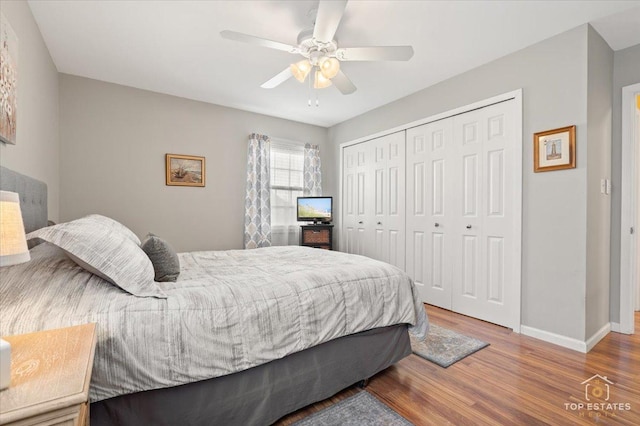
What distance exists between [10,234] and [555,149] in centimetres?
333

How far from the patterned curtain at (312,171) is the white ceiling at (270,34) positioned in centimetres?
152

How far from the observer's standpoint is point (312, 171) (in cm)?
501

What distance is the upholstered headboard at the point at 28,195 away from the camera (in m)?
1.54

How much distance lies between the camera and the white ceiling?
2.20m

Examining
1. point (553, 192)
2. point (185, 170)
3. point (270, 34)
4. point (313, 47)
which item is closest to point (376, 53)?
point (313, 47)

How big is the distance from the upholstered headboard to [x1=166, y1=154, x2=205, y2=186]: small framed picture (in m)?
1.56

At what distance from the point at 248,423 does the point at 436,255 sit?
273 cm

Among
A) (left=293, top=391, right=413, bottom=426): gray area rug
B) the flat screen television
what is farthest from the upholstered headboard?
the flat screen television

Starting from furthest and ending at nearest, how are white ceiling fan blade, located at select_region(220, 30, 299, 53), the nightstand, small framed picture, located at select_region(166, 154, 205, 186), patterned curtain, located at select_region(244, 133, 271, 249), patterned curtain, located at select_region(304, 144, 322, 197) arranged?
patterned curtain, located at select_region(304, 144, 322, 197) < patterned curtain, located at select_region(244, 133, 271, 249) < small framed picture, located at select_region(166, 154, 205, 186) < white ceiling fan blade, located at select_region(220, 30, 299, 53) < the nightstand

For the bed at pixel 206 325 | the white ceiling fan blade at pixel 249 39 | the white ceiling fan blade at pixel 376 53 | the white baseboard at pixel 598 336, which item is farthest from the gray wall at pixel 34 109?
the white baseboard at pixel 598 336

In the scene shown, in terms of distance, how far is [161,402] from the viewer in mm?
1255

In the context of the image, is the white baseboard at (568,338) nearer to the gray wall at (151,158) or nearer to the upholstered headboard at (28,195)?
the gray wall at (151,158)

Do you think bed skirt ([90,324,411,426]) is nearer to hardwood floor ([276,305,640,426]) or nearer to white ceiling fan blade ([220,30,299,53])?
hardwood floor ([276,305,640,426])

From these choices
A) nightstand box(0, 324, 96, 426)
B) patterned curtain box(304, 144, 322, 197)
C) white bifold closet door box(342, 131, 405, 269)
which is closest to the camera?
nightstand box(0, 324, 96, 426)
